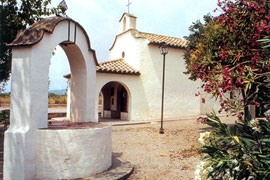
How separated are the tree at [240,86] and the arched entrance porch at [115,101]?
26.8 ft

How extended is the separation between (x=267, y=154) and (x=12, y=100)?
4.07 meters

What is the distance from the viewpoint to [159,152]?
24.1ft

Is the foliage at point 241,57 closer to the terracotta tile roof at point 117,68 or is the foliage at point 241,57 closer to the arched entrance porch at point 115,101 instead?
the terracotta tile roof at point 117,68

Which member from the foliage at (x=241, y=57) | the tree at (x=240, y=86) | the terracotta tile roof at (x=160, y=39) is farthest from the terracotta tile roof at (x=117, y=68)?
the foliage at (x=241, y=57)

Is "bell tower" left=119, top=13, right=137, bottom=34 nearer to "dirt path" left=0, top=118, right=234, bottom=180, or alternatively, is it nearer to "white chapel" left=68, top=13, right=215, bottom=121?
"white chapel" left=68, top=13, right=215, bottom=121

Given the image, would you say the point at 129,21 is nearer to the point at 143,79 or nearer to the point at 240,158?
the point at 143,79

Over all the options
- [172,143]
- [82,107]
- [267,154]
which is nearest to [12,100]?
[82,107]

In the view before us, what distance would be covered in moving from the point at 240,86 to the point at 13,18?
6.02 meters

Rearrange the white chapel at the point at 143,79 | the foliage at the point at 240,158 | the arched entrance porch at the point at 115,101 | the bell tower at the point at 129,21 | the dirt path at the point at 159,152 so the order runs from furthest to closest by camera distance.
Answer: the bell tower at the point at 129,21 < the arched entrance porch at the point at 115,101 < the white chapel at the point at 143,79 < the dirt path at the point at 159,152 < the foliage at the point at 240,158

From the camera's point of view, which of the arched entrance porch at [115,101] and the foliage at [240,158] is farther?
the arched entrance porch at [115,101]

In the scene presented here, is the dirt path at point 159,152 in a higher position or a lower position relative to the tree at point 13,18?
lower

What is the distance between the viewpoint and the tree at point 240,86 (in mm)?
2334

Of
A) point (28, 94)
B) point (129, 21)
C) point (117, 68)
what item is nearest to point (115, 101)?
point (117, 68)

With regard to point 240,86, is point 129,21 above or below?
above
